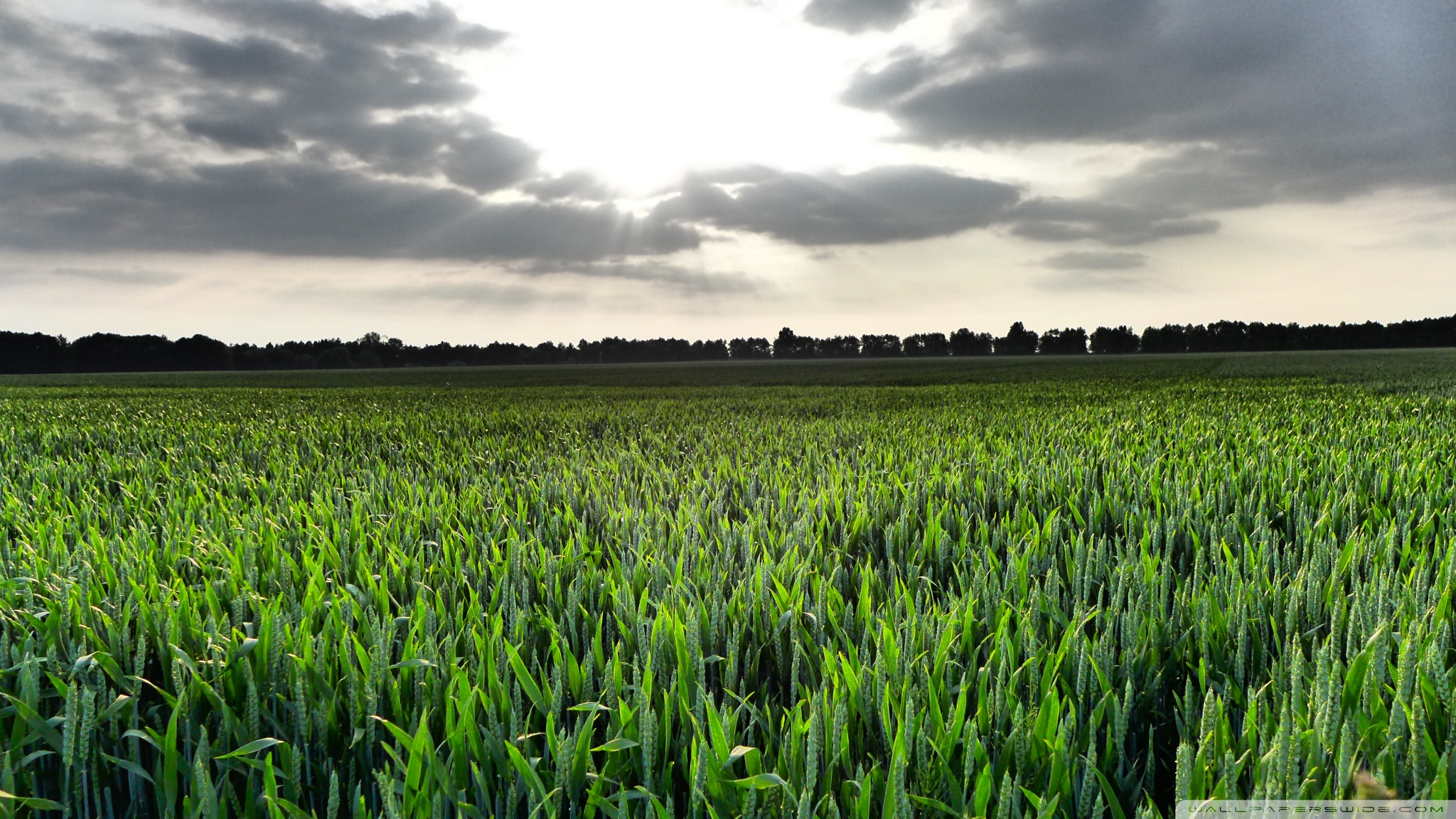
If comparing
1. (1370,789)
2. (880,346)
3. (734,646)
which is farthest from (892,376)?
(880,346)

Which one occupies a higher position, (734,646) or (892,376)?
(892,376)

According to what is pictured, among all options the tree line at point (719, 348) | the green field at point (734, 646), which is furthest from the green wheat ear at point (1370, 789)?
the tree line at point (719, 348)

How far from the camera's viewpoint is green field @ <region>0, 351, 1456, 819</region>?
1.30 meters

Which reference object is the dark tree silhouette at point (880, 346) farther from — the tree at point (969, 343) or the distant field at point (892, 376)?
the distant field at point (892, 376)

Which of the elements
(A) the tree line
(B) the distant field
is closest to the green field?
(B) the distant field

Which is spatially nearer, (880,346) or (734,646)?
(734,646)

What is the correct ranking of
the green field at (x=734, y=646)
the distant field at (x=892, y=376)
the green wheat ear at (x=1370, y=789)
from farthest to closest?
the distant field at (x=892, y=376) < the green field at (x=734, y=646) < the green wheat ear at (x=1370, y=789)

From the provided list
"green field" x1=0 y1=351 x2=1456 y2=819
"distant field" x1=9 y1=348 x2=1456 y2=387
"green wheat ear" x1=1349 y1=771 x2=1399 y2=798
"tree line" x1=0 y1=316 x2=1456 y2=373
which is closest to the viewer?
"green wheat ear" x1=1349 y1=771 x2=1399 y2=798

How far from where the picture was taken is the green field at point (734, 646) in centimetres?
130

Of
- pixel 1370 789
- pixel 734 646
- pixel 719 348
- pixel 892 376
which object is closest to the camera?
pixel 1370 789

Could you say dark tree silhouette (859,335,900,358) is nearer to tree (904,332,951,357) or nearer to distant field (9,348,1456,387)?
tree (904,332,951,357)

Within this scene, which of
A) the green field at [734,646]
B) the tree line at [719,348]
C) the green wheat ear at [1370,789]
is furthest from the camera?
the tree line at [719,348]

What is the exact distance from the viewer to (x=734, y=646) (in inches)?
71.5

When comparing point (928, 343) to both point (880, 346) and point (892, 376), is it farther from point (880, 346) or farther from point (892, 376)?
point (892, 376)
